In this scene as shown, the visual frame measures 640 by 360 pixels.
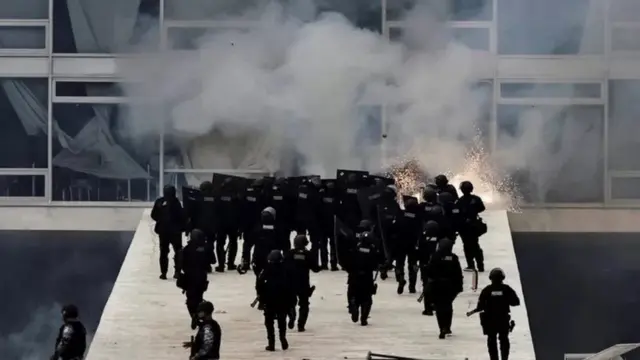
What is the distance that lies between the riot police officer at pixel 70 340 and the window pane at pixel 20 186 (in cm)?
1040

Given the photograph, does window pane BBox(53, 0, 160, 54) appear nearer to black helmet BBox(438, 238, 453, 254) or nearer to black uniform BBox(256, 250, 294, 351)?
black uniform BBox(256, 250, 294, 351)

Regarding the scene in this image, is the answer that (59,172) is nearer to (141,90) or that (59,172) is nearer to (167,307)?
(141,90)

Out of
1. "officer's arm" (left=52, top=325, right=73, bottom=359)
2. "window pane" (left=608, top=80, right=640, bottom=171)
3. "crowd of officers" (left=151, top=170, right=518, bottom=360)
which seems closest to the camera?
"officer's arm" (left=52, top=325, right=73, bottom=359)

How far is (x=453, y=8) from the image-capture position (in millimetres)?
25906

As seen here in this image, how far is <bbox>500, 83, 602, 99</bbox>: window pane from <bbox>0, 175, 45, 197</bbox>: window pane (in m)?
8.51

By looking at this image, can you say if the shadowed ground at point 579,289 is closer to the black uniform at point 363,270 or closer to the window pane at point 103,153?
the window pane at point 103,153

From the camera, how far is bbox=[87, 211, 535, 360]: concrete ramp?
17.7m

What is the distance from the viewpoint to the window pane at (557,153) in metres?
25.3

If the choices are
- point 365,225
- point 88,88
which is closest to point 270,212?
point 365,225

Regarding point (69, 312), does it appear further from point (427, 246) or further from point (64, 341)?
point (427, 246)

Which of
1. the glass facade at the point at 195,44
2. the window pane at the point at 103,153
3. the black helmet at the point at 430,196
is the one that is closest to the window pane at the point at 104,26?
the glass facade at the point at 195,44

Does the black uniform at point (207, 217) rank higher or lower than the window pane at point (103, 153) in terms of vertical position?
lower

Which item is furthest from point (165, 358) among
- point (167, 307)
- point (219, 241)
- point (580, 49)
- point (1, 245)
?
point (580, 49)

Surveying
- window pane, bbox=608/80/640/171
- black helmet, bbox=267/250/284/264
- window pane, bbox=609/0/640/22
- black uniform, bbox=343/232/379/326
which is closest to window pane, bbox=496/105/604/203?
window pane, bbox=608/80/640/171
